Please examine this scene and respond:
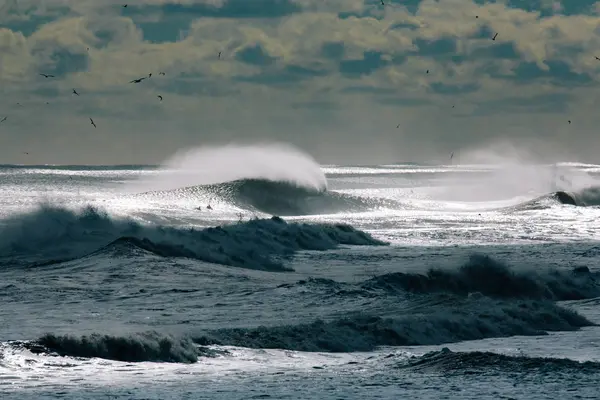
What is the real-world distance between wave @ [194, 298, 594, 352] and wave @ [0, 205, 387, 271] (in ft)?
40.3

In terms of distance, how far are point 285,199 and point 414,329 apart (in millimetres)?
54949

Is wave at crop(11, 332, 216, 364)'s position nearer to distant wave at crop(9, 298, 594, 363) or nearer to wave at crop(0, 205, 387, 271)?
distant wave at crop(9, 298, 594, 363)

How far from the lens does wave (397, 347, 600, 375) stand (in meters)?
14.9

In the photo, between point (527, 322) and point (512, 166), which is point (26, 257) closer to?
point (527, 322)

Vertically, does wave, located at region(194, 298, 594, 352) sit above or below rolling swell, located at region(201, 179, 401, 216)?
below

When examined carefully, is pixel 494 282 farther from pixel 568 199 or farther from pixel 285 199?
pixel 568 199

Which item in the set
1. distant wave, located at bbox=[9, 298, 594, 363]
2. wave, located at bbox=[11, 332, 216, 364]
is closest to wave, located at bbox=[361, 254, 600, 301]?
distant wave, located at bbox=[9, 298, 594, 363]

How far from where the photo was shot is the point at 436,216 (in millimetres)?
61969

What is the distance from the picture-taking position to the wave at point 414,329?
57.0 feet

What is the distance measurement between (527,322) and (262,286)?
7.42m

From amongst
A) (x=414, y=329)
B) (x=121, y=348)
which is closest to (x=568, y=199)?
(x=414, y=329)

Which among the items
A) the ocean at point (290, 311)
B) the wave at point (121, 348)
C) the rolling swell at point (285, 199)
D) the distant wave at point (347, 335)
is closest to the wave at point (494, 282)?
the ocean at point (290, 311)

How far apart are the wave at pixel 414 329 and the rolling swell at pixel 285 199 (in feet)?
157

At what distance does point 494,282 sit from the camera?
26500 millimetres
